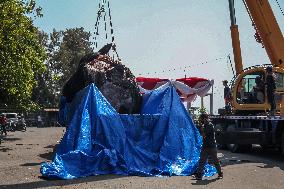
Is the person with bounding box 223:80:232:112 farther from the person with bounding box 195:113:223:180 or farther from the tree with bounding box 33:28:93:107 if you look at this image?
the tree with bounding box 33:28:93:107

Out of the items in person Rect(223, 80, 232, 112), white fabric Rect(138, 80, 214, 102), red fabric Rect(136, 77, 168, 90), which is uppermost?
red fabric Rect(136, 77, 168, 90)

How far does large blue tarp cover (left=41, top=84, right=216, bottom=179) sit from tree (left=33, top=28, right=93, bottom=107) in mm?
64947

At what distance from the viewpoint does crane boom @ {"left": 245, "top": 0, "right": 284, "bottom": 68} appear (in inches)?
763

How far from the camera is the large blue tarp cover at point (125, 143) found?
39.8ft

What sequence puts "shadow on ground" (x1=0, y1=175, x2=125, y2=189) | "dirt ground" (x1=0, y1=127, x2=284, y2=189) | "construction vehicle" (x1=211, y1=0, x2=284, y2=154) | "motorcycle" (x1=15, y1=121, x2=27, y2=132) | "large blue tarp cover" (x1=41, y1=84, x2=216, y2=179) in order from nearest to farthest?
"shadow on ground" (x1=0, y1=175, x2=125, y2=189), "dirt ground" (x1=0, y1=127, x2=284, y2=189), "large blue tarp cover" (x1=41, y1=84, x2=216, y2=179), "construction vehicle" (x1=211, y1=0, x2=284, y2=154), "motorcycle" (x1=15, y1=121, x2=27, y2=132)

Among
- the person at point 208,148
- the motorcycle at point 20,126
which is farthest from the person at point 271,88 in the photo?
the motorcycle at point 20,126

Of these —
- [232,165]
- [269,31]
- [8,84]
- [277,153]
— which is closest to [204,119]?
[232,165]

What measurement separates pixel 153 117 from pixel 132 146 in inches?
51.8

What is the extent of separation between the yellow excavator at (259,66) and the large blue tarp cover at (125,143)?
510 cm

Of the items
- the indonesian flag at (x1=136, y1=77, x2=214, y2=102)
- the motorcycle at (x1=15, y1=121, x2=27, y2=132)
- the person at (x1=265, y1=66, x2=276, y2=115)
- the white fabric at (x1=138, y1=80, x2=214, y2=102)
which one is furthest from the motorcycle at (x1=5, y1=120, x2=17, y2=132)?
the person at (x1=265, y1=66, x2=276, y2=115)

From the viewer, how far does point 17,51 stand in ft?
85.6

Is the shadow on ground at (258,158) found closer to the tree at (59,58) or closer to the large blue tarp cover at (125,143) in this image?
the large blue tarp cover at (125,143)

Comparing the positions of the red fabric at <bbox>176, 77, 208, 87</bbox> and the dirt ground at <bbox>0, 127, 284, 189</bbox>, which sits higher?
the red fabric at <bbox>176, 77, 208, 87</bbox>

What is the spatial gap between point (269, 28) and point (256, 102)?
3.93 m
